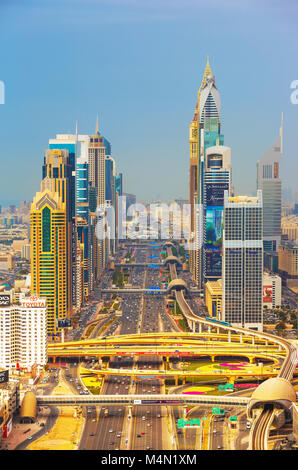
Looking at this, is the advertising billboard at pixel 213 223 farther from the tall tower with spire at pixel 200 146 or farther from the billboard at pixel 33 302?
the billboard at pixel 33 302


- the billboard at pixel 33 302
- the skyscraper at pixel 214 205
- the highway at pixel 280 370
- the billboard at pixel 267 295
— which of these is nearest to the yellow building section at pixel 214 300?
the highway at pixel 280 370

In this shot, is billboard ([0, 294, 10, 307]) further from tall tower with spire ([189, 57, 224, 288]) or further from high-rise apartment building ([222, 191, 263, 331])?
tall tower with spire ([189, 57, 224, 288])

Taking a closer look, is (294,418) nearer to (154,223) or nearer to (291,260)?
(291,260)

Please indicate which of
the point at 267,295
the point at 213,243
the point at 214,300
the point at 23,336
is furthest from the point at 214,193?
the point at 23,336

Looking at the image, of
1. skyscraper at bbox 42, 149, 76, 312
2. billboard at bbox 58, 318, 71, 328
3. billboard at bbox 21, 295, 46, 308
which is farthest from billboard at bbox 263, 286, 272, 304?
billboard at bbox 21, 295, 46, 308
